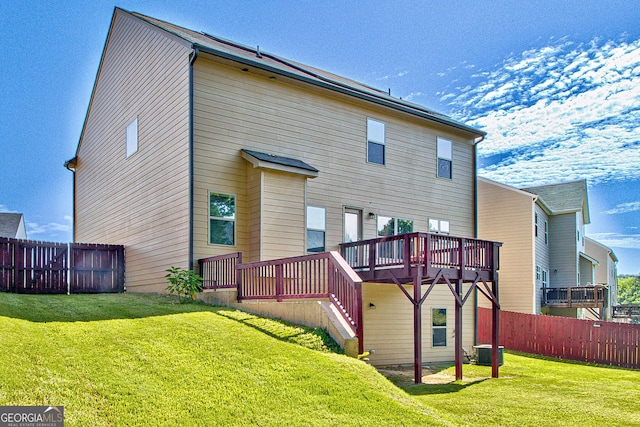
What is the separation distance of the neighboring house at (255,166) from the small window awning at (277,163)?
49 mm

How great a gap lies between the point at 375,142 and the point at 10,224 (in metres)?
30.3

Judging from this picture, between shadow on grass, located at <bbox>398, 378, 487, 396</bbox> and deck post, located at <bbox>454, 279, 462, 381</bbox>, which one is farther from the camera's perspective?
deck post, located at <bbox>454, 279, 462, 381</bbox>

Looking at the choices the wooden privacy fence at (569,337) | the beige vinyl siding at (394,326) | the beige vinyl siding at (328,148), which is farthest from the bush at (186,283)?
the wooden privacy fence at (569,337)

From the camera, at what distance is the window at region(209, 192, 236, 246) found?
41.8 feet

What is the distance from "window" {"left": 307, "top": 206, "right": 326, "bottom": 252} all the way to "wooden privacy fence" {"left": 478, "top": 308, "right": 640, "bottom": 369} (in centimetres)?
1034

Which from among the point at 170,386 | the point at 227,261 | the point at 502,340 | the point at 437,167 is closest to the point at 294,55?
the point at 437,167

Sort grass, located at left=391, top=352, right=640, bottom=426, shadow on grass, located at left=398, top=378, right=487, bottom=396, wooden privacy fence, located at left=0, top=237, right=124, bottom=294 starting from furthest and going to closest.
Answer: wooden privacy fence, located at left=0, top=237, right=124, bottom=294 → shadow on grass, located at left=398, top=378, right=487, bottom=396 → grass, located at left=391, top=352, right=640, bottom=426

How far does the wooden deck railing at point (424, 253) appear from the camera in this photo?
1192cm

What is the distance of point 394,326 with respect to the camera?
15.7 m

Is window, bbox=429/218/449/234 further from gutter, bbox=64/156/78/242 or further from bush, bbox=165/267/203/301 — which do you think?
gutter, bbox=64/156/78/242

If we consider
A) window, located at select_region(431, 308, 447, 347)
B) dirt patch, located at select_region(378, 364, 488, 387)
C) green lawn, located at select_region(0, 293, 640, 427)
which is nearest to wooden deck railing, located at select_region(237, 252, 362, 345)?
green lawn, located at select_region(0, 293, 640, 427)

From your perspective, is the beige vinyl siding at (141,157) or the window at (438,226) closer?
the beige vinyl siding at (141,157)

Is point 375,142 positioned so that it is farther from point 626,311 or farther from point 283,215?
point 626,311

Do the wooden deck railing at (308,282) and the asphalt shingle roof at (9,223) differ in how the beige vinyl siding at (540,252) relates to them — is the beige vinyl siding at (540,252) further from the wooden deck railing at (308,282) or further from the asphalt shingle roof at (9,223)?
the asphalt shingle roof at (9,223)
